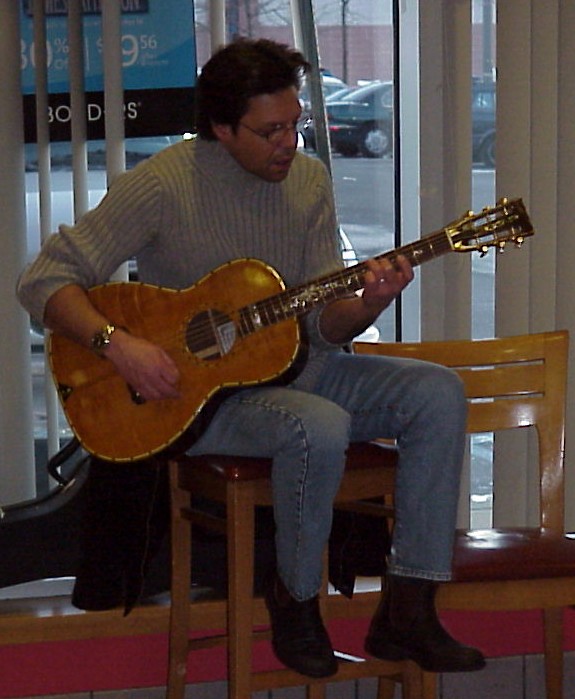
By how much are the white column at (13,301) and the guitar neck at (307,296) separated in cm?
82

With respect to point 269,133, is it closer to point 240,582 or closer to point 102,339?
point 102,339

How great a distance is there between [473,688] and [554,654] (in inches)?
11.6

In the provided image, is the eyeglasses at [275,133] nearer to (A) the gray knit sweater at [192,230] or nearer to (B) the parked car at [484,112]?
(A) the gray knit sweater at [192,230]

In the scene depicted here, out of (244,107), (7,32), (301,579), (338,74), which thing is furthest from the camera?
(338,74)

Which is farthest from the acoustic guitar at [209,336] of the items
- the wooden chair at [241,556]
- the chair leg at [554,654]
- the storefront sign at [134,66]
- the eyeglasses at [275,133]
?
the chair leg at [554,654]

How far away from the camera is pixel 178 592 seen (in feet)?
8.04

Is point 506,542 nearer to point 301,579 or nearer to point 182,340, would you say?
point 301,579

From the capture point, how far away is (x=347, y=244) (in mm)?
3105

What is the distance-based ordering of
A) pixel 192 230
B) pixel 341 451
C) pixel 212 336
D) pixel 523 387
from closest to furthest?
pixel 341 451 < pixel 212 336 < pixel 192 230 < pixel 523 387

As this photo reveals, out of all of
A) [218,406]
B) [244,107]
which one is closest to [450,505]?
[218,406]

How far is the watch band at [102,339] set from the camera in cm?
215

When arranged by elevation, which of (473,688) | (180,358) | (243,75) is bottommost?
(473,688)

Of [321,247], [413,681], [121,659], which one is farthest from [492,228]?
[121,659]

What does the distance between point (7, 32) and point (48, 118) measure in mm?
197
